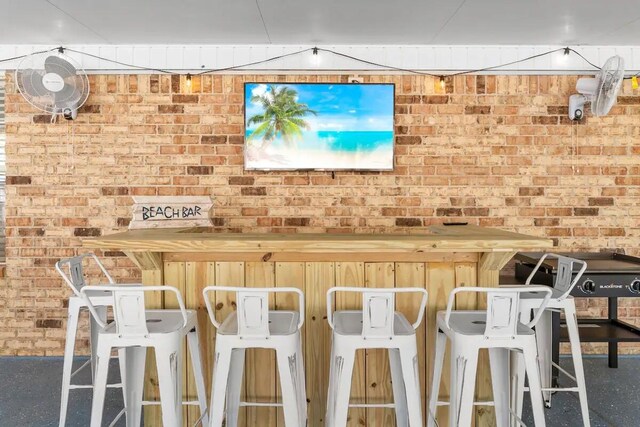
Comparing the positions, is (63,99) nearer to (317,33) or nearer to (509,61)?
(317,33)

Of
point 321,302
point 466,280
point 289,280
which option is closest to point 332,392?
point 321,302

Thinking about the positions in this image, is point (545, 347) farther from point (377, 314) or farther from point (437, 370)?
point (377, 314)

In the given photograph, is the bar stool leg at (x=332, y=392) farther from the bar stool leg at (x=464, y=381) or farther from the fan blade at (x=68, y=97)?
the fan blade at (x=68, y=97)

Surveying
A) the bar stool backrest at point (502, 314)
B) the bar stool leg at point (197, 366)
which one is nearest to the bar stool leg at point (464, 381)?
the bar stool backrest at point (502, 314)

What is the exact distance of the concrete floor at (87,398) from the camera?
283cm

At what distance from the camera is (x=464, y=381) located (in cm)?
203

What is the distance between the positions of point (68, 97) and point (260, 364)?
2.62 metres

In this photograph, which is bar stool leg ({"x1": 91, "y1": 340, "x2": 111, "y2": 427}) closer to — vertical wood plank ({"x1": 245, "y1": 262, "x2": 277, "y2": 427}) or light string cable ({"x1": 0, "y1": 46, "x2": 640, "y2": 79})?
vertical wood plank ({"x1": 245, "y1": 262, "x2": 277, "y2": 427})

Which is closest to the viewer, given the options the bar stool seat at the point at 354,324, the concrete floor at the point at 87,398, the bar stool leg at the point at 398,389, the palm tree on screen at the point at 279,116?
the bar stool seat at the point at 354,324

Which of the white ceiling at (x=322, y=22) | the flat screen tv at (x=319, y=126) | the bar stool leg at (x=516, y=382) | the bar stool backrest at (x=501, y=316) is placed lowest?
the bar stool leg at (x=516, y=382)

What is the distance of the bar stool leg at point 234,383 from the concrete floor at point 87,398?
1095 millimetres

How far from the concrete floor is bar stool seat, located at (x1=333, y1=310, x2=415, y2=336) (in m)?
1.30

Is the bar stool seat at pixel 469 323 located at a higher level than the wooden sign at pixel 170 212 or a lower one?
lower

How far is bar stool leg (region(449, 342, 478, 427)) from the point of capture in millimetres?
2014
